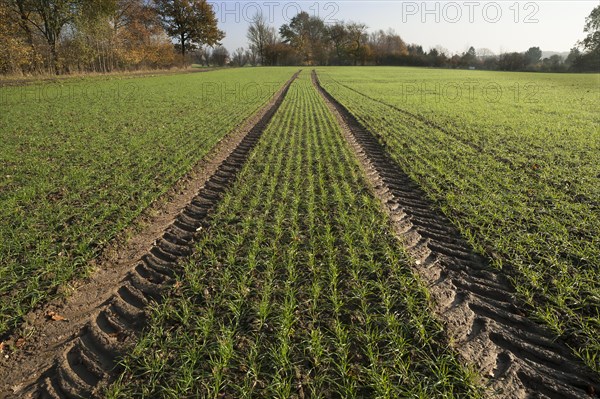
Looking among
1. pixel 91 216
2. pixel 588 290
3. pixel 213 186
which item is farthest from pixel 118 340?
pixel 588 290

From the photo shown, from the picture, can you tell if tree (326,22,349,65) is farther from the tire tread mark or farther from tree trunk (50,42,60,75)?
Result: the tire tread mark

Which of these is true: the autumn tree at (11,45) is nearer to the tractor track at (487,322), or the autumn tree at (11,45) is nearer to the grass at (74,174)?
the grass at (74,174)

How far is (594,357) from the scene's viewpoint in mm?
3201

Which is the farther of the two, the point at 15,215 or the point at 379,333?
the point at 15,215

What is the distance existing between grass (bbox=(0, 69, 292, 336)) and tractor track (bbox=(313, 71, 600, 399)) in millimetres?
5107

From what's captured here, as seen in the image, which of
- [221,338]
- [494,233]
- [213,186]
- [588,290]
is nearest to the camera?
[221,338]

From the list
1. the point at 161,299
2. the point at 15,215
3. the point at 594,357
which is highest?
the point at 15,215

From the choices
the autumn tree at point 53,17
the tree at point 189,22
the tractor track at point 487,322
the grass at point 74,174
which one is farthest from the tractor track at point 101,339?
the tree at point 189,22

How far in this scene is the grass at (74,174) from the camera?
4629mm

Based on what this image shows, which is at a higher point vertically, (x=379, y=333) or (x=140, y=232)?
(x=140, y=232)

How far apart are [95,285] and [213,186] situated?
3.86 m

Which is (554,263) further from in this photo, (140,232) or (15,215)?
(15,215)

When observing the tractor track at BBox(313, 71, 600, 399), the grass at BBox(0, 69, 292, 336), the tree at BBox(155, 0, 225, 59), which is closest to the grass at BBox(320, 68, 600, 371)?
the tractor track at BBox(313, 71, 600, 399)

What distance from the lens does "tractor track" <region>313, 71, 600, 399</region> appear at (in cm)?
306
